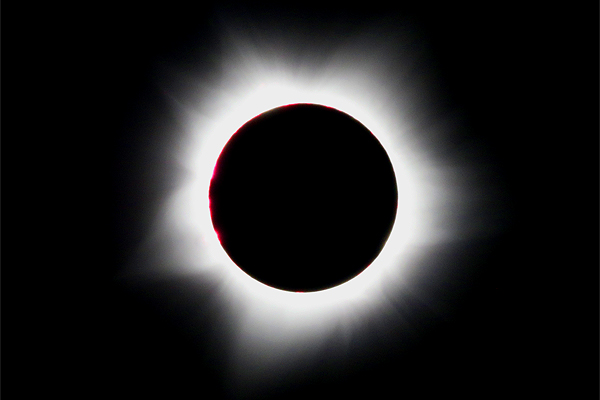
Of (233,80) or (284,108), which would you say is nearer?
(284,108)

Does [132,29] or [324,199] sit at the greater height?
[132,29]

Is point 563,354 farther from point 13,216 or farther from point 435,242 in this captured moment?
point 13,216

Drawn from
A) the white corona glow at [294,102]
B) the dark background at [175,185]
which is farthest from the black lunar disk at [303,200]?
the dark background at [175,185]

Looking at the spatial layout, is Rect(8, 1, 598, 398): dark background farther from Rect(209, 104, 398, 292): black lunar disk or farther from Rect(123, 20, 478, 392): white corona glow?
Rect(209, 104, 398, 292): black lunar disk

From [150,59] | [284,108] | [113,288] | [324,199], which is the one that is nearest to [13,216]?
[113,288]

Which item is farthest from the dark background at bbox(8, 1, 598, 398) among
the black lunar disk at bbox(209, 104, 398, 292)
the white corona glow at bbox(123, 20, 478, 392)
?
the black lunar disk at bbox(209, 104, 398, 292)

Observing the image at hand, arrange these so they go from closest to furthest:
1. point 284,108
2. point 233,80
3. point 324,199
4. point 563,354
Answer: point 324,199
point 284,108
point 233,80
point 563,354

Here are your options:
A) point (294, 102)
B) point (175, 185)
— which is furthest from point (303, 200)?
point (175, 185)
